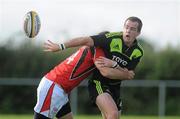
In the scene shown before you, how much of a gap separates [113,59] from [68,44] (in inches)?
30.4

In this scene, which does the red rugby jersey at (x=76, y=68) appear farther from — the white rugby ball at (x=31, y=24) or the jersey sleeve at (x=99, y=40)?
the white rugby ball at (x=31, y=24)

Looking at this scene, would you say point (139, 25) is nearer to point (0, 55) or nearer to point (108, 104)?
point (108, 104)

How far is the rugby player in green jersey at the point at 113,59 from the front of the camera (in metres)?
11.0

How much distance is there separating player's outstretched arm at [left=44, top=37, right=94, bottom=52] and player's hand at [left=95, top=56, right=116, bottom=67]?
0.80 ft

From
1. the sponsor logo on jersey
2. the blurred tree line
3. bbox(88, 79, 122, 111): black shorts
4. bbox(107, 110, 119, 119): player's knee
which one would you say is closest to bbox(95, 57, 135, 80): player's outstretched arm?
the sponsor logo on jersey

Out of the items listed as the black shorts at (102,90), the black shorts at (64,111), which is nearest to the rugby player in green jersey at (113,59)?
the black shorts at (102,90)

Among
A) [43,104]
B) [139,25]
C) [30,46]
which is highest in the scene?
[139,25]

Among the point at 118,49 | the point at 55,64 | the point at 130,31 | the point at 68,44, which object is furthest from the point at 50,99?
the point at 55,64

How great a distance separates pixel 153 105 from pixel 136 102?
80 centimetres

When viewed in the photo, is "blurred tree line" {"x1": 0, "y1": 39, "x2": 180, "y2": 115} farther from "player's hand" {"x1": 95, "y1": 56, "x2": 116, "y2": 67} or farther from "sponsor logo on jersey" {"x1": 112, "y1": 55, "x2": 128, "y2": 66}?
"player's hand" {"x1": 95, "y1": 56, "x2": 116, "y2": 67}

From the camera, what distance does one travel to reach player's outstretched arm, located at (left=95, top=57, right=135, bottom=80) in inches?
434

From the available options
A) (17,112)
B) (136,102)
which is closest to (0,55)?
(17,112)

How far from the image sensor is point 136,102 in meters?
30.6

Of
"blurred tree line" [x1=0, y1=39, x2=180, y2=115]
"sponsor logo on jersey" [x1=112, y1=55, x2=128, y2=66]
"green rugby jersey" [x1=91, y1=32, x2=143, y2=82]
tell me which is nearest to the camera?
"green rugby jersey" [x1=91, y1=32, x2=143, y2=82]
